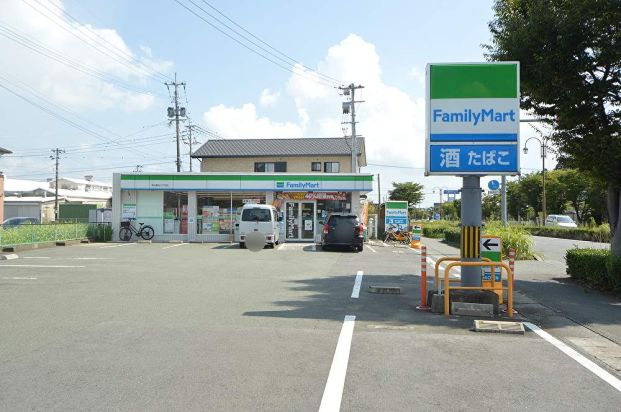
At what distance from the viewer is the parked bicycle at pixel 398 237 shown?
27.6 m

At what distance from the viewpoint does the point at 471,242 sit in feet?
30.7

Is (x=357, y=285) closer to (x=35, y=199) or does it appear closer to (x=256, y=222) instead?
(x=256, y=222)

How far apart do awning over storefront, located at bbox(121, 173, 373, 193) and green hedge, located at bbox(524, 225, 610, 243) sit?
11.4 meters

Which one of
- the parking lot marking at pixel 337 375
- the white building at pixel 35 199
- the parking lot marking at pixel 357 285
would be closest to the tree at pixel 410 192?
the white building at pixel 35 199

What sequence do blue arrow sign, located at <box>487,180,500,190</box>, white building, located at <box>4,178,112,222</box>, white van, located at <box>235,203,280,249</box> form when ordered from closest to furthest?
blue arrow sign, located at <box>487,180,500,190</box> < white van, located at <box>235,203,280,249</box> < white building, located at <box>4,178,112,222</box>

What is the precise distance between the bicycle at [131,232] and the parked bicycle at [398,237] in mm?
12437

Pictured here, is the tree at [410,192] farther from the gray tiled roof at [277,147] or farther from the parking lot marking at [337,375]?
the parking lot marking at [337,375]

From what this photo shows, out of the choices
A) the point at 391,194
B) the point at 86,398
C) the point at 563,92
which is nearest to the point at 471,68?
the point at 563,92

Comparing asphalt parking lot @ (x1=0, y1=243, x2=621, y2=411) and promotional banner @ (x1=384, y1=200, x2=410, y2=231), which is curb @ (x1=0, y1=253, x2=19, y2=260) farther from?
promotional banner @ (x1=384, y1=200, x2=410, y2=231)

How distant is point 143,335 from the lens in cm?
664

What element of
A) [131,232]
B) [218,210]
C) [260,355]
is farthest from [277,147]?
[260,355]

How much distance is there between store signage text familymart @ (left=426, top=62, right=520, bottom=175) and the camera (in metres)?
9.29

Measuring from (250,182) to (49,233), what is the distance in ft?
31.4

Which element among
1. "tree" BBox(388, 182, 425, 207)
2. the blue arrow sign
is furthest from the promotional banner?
"tree" BBox(388, 182, 425, 207)
